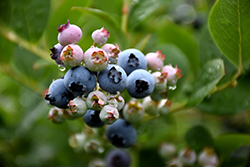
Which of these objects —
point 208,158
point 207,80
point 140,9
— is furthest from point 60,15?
point 208,158

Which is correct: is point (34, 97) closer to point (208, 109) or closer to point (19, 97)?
point (19, 97)

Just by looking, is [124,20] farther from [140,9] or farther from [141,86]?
[141,86]

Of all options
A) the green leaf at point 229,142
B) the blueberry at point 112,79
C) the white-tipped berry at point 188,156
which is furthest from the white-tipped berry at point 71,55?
the green leaf at point 229,142

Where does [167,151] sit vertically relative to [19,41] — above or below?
below

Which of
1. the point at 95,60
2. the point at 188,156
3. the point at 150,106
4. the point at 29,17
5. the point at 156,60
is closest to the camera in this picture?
the point at 95,60

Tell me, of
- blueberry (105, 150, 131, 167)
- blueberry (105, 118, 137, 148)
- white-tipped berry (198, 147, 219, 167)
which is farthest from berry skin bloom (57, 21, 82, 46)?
white-tipped berry (198, 147, 219, 167)

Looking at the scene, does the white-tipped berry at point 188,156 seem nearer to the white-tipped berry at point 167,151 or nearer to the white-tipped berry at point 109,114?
the white-tipped berry at point 167,151

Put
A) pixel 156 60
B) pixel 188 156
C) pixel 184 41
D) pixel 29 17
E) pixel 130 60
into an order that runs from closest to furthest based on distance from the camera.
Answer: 1. pixel 130 60
2. pixel 156 60
3. pixel 188 156
4. pixel 29 17
5. pixel 184 41

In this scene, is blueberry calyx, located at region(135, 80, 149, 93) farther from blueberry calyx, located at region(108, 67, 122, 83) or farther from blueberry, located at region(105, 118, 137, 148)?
blueberry, located at region(105, 118, 137, 148)
